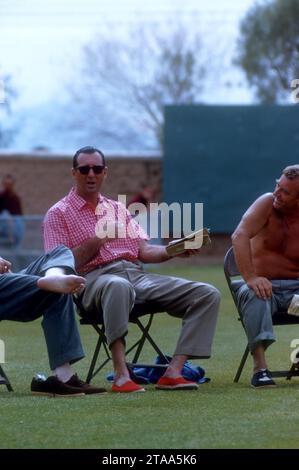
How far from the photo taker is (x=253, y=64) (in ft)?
144

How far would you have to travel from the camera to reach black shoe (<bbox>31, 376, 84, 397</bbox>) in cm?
820

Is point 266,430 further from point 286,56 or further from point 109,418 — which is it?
point 286,56

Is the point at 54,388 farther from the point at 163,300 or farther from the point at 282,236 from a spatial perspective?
the point at 282,236

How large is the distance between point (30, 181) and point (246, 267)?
2133cm

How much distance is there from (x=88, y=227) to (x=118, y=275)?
35cm

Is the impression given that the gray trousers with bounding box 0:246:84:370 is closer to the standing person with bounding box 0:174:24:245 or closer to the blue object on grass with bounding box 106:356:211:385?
the blue object on grass with bounding box 106:356:211:385

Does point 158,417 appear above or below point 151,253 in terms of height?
below

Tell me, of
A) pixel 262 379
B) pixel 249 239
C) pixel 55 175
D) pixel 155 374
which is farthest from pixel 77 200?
pixel 55 175

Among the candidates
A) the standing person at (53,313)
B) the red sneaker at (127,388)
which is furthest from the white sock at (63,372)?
the red sneaker at (127,388)

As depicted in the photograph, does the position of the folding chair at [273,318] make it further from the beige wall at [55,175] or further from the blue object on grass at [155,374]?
the beige wall at [55,175]

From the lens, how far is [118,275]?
29.3ft

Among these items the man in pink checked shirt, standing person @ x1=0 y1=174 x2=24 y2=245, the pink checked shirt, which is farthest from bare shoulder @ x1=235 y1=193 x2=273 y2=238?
standing person @ x1=0 y1=174 x2=24 y2=245

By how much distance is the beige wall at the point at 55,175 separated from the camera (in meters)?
29.3

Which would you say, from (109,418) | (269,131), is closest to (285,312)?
(109,418)
